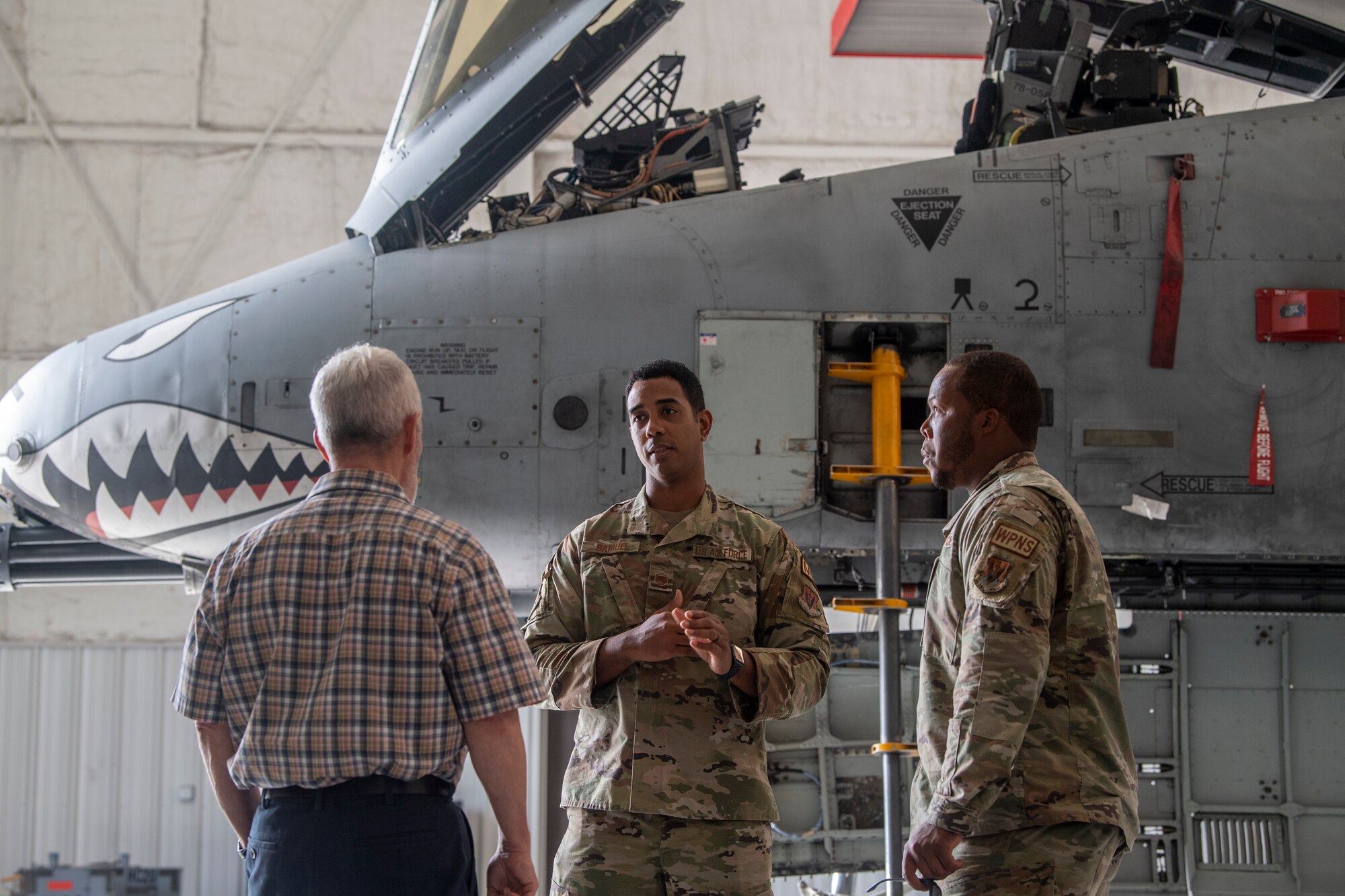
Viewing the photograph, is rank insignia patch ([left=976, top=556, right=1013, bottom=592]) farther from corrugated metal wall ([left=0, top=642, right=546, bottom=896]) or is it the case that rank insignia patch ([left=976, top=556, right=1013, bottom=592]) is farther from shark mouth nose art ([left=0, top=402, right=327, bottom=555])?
corrugated metal wall ([left=0, top=642, right=546, bottom=896])

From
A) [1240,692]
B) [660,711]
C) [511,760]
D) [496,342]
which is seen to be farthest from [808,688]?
[1240,692]

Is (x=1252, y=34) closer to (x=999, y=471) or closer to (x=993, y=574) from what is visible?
(x=999, y=471)

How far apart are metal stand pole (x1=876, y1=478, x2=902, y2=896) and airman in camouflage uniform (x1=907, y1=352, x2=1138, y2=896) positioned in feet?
5.29

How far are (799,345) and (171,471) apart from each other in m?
2.78

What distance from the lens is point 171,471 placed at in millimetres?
4953

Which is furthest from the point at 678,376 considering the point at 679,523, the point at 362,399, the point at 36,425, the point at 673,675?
the point at 36,425

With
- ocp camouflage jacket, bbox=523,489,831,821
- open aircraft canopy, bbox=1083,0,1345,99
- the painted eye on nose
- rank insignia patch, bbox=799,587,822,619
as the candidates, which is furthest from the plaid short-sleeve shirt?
open aircraft canopy, bbox=1083,0,1345,99

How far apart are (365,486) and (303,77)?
13.3 m

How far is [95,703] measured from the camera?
44.2ft

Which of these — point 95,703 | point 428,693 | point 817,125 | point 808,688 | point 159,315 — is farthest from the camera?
point 817,125

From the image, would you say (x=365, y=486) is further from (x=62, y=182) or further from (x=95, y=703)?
(x=62, y=182)

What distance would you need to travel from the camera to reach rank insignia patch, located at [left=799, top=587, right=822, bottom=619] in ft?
9.66

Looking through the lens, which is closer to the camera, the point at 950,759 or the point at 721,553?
the point at 950,759

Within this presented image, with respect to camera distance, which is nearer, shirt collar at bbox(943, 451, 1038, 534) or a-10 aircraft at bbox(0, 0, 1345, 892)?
shirt collar at bbox(943, 451, 1038, 534)
